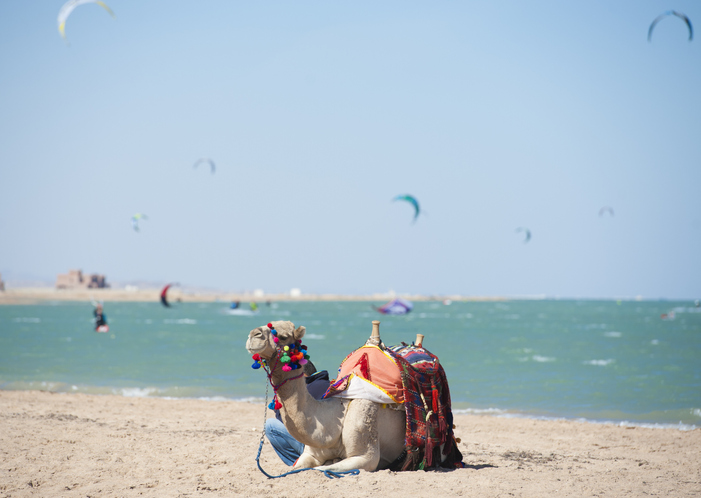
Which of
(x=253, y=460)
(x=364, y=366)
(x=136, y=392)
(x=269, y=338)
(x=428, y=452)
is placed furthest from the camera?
(x=136, y=392)

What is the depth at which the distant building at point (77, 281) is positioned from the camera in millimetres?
134250

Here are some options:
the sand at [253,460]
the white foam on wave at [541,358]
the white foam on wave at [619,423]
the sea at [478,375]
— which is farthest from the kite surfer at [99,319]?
the white foam on wave at [619,423]

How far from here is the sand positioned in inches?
222

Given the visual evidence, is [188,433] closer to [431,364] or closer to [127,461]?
[127,461]

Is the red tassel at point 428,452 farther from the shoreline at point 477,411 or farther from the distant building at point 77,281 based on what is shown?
the distant building at point 77,281

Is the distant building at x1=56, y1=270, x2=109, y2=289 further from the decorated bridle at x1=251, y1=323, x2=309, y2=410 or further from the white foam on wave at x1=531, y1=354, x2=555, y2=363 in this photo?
the decorated bridle at x1=251, y1=323, x2=309, y2=410

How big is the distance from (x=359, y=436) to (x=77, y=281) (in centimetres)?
14301

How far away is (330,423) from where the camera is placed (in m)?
5.53

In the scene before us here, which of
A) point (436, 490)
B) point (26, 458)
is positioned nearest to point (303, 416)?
point (436, 490)

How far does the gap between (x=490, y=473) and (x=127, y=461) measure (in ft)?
12.5

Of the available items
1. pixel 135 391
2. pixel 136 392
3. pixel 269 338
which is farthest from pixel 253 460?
pixel 135 391

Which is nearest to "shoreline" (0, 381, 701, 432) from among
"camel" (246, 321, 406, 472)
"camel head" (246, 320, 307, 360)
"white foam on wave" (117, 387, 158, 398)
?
"white foam on wave" (117, 387, 158, 398)

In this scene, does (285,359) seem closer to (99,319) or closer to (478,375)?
(478,375)

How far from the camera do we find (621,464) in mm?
7312
